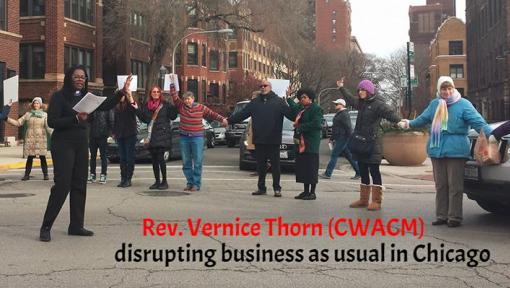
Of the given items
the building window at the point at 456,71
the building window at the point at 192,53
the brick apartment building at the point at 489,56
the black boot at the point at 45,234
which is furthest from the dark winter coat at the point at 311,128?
the building window at the point at 456,71

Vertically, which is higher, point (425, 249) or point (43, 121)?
point (43, 121)

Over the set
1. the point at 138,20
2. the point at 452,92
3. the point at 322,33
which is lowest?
the point at 452,92

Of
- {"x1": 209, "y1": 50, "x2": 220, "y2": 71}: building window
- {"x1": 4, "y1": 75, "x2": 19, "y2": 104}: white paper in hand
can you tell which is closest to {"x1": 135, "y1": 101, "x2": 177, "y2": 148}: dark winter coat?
{"x1": 4, "y1": 75, "x2": 19, "y2": 104}: white paper in hand

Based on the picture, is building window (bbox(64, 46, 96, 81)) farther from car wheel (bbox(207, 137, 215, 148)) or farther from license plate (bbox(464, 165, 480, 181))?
license plate (bbox(464, 165, 480, 181))

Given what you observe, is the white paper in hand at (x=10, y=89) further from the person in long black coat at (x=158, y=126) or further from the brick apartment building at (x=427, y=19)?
the brick apartment building at (x=427, y=19)

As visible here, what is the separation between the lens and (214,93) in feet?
196

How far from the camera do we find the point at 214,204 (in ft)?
28.3

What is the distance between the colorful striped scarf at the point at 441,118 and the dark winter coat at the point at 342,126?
18.3 feet

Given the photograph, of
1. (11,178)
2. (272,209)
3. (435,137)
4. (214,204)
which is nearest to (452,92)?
(435,137)

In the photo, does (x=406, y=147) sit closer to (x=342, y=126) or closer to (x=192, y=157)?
(x=342, y=126)

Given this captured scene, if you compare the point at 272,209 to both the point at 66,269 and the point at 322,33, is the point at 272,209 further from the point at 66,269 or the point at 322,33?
the point at 322,33

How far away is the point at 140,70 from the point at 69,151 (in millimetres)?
35527

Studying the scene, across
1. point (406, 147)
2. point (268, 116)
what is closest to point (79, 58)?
point (406, 147)

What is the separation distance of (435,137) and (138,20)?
2841 cm
